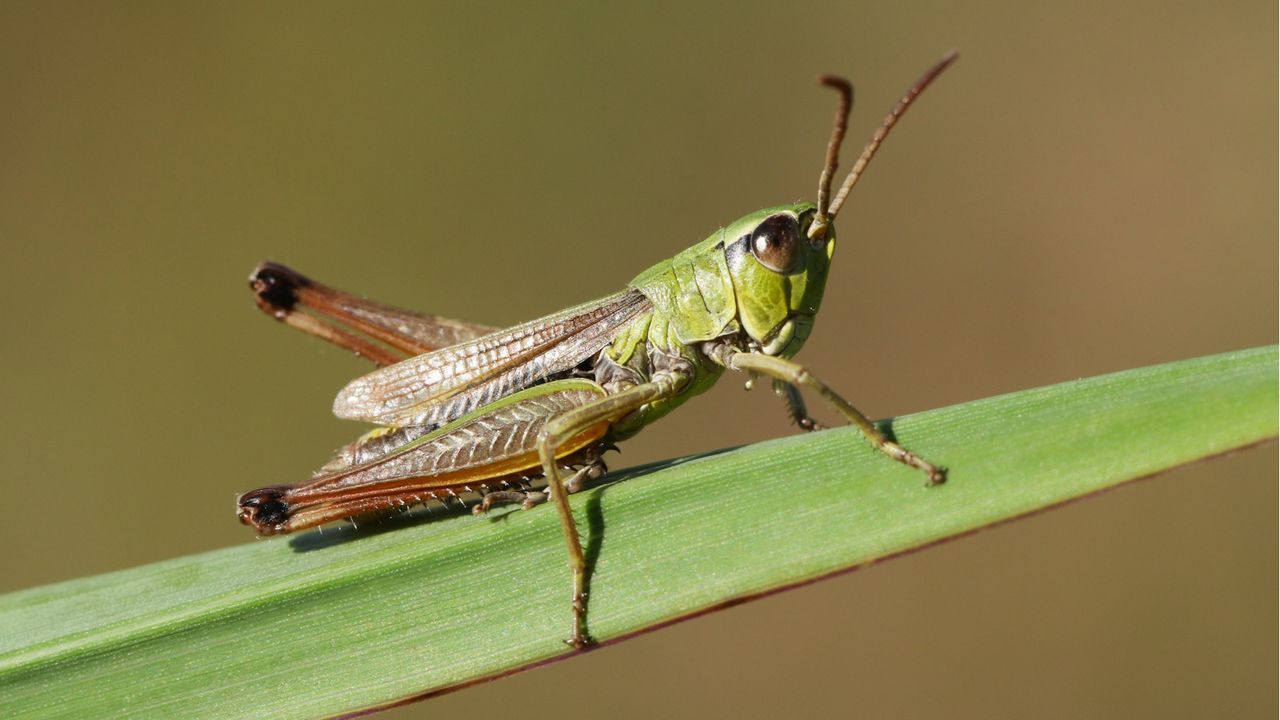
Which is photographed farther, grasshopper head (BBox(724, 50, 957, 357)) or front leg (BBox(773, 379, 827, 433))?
front leg (BBox(773, 379, 827, 433))

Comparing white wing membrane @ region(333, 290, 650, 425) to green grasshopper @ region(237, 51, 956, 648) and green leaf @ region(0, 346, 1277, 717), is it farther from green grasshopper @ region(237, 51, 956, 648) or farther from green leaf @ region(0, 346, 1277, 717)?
green leaf @ region(0, 346, 1277, 717)

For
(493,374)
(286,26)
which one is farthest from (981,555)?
(286,26)

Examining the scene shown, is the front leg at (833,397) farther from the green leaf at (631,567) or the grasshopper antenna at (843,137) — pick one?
the grasshopper antenna at (843,137)

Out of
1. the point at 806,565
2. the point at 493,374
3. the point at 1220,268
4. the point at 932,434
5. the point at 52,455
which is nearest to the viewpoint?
the point at 806,565

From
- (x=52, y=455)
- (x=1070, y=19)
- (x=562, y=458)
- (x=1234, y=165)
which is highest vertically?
(x=52, y=455)

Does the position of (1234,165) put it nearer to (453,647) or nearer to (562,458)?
(562,458)

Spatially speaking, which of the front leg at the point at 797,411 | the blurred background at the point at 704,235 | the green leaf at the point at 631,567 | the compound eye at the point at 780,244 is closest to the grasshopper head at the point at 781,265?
the compound eye at the point at 780,244

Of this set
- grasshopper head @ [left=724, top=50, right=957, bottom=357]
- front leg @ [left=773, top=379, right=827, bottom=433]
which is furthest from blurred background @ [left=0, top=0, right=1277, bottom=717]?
grasshopper head @ [left=724, top=50, right=957, bottom=357]
